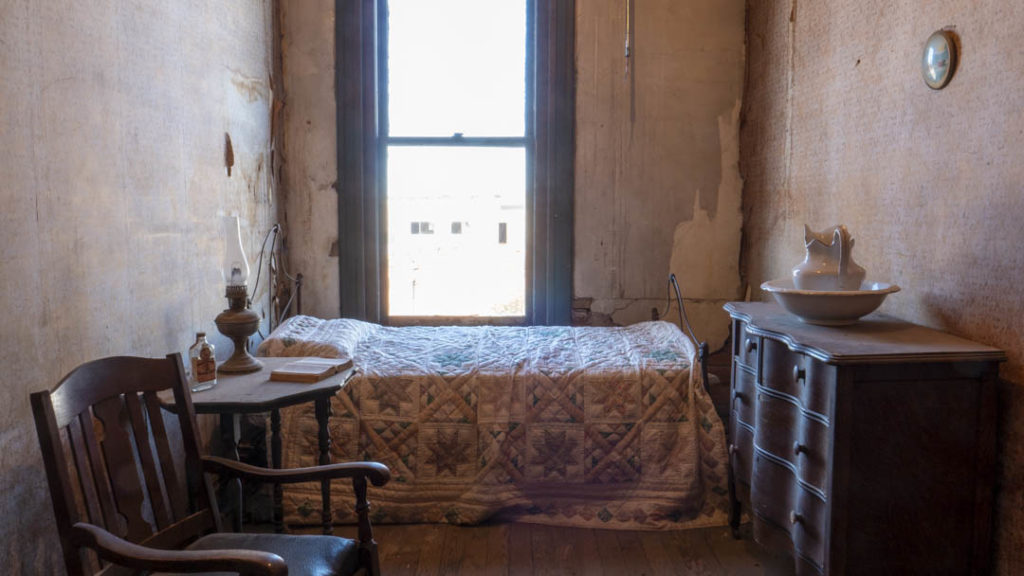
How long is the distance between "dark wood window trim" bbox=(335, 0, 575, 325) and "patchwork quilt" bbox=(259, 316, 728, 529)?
1.37 m

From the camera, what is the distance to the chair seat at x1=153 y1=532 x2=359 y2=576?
168 centimetres

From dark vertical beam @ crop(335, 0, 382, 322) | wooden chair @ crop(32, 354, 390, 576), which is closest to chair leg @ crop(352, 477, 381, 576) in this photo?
wooden chair @ crop(32, 354, 390, 576)

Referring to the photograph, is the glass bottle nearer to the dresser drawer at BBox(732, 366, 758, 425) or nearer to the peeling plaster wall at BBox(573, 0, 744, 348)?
the dresser drawer at BBox(732, 366, 758, 425)

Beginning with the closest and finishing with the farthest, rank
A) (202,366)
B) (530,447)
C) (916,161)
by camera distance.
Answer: (202,366) → (916,161) → (530,447)

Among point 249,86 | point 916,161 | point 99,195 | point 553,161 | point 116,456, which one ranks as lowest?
point 116,456

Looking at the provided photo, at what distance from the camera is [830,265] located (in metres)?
2.48

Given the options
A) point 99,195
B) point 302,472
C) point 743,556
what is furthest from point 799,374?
point 99,195

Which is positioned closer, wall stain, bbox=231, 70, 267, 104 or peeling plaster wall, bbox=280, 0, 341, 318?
wall stain, bbox=231, 70, 267, 104

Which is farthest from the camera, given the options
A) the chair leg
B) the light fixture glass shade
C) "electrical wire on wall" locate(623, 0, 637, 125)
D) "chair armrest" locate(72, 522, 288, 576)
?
"electrical wire on wall" locate(623, 0, 637, 125)

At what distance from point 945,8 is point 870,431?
1504 mm

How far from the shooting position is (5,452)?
6.12 feet

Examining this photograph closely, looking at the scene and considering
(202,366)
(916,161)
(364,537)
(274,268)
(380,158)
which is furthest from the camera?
(380,158)

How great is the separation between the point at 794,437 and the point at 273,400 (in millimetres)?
1647

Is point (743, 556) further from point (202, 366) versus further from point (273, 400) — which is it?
point (202, 366)
